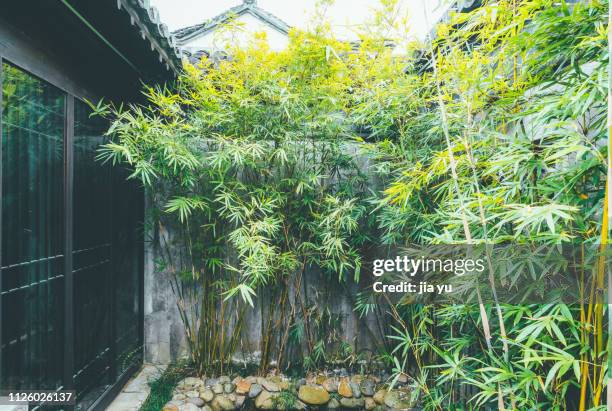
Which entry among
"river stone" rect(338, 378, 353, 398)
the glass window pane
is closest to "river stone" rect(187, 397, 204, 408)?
the glass window pane

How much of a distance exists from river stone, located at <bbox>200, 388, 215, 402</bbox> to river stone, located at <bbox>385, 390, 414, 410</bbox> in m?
1.57

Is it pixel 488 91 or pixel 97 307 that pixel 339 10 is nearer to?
pixel 488 91

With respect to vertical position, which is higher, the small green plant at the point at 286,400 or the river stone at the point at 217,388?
the river stone at the point at 217,388

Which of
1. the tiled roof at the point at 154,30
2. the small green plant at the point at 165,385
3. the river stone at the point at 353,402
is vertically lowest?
the river stone at the point at 353,402

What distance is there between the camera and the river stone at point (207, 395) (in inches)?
127

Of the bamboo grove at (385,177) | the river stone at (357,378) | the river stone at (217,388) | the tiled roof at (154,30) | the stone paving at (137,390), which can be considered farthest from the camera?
the river stone at (357,378)

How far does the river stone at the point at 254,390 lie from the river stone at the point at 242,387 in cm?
4

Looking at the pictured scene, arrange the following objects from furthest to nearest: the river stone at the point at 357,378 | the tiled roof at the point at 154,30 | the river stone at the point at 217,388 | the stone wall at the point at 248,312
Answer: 1. the stone wall at the point at 248,312
2. the river stone at the point at 357,378
3. the river stone at the point at 217,388
4. the tiled roof at the point at 154,30

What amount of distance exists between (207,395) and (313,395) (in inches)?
37.7

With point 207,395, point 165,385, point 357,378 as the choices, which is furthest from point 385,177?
point 165,385

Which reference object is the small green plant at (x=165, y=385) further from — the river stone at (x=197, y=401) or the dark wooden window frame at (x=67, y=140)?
the dark wooden window frame at (x=67, y=140)

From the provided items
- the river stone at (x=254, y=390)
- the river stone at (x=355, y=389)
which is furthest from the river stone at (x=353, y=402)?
the river stone at (x=254, y=390)

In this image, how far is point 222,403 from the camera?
3.22 meters

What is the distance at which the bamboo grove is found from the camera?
1.62 meters
